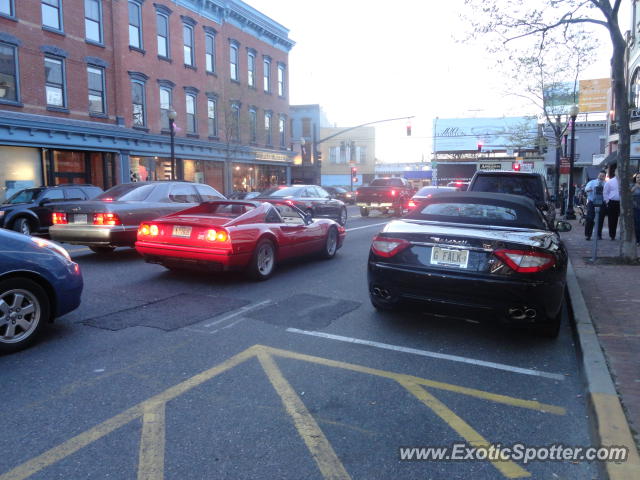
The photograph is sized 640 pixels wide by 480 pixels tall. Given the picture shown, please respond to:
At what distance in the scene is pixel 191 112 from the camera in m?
27.7

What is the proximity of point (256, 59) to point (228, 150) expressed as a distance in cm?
814

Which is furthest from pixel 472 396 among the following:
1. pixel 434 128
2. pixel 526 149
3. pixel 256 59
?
pixel 434 128

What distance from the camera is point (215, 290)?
6945 millimetres

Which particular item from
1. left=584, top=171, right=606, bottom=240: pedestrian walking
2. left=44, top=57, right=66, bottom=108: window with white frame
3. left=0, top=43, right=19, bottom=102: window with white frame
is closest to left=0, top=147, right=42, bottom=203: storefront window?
left=0, top=43, right=19, bottom=102: window with white frame

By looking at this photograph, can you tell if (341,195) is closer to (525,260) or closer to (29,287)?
(525,260)

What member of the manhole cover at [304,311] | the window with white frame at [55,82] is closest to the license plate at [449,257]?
the manhole cover at [304,311]

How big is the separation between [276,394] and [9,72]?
20016 millimetres

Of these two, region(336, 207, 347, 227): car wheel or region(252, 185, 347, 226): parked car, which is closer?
region(252, 185, 347, 226): parked car

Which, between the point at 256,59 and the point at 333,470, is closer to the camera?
the point at 333,470

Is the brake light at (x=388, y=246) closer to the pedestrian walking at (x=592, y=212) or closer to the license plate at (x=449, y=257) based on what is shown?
the license plate at (x=449, y=257)

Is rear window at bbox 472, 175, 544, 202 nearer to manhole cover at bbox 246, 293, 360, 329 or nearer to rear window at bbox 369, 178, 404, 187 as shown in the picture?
manhole cover at bbox 246, 293, 360, 329

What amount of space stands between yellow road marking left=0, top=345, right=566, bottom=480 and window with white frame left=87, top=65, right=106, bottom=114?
824 inches

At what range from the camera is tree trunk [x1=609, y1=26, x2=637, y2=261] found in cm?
884

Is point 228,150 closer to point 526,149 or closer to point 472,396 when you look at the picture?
point 472,396
